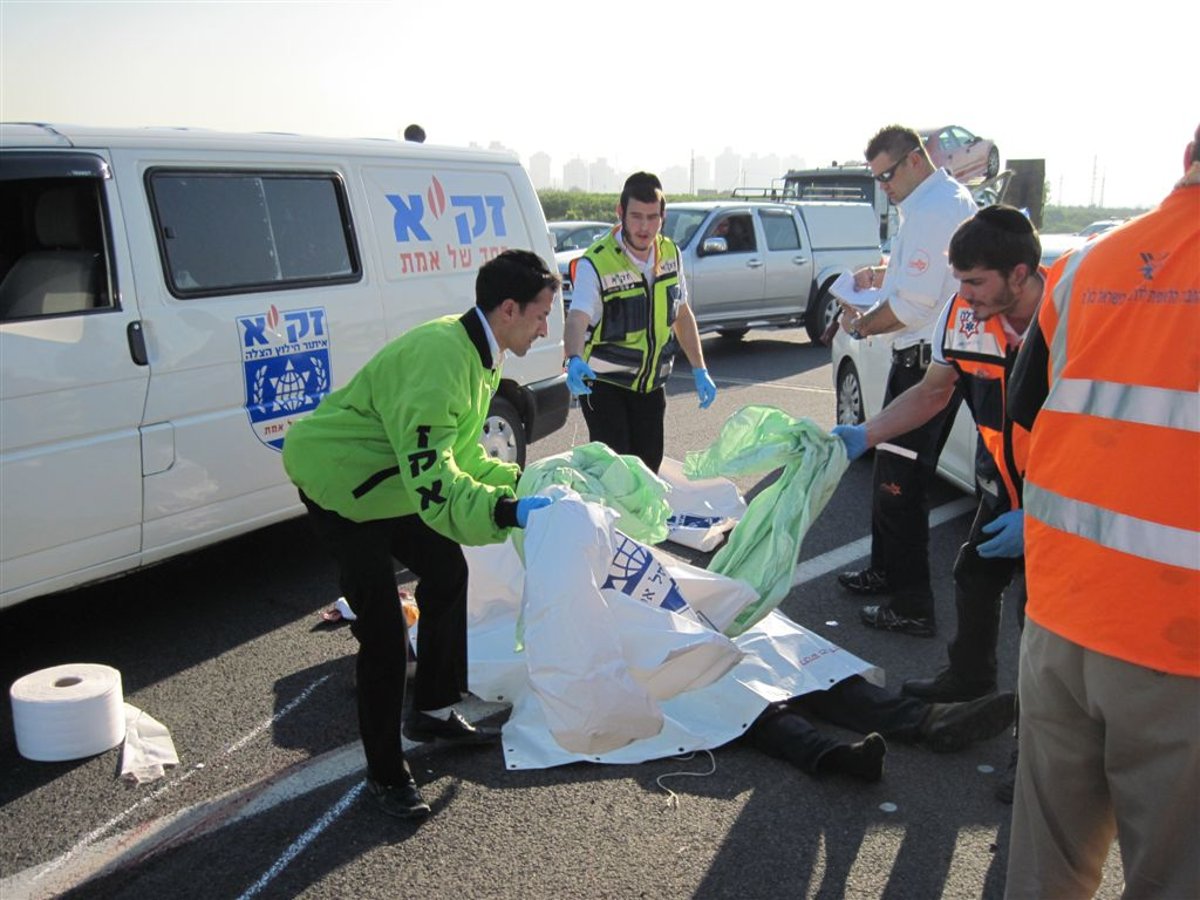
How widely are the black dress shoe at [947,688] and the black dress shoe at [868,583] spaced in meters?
1.02

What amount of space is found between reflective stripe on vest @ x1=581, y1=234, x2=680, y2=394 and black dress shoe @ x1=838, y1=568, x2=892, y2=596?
4.32ft

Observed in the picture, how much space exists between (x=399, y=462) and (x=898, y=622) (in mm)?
2537

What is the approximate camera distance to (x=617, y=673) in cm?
307

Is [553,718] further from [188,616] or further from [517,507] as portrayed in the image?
[188,616]

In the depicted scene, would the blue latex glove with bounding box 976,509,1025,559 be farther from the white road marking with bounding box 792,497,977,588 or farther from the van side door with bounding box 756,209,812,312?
the van side door with bounding box 756,209,812,312

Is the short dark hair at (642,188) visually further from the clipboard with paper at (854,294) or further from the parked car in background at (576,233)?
the parked car in background at (576,233)

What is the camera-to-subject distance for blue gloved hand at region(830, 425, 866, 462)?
3.93 metres

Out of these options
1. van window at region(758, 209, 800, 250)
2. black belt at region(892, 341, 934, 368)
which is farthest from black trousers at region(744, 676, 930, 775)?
van window at region(758, 209, 800, 250)

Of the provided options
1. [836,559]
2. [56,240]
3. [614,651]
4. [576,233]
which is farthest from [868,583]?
[576,233]

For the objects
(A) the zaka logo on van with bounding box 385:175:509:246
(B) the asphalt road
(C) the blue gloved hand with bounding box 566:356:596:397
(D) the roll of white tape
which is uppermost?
(A) the zaka logo on van with bounding box 385:175:509:246

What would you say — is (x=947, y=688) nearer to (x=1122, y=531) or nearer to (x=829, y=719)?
(x=829, y=719)

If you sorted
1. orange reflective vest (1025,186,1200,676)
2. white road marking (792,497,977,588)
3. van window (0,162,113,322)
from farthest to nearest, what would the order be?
white road marking (792,497,977,588), van window (0,162,113,322), orange reflective vest (1025,186,1200,676)

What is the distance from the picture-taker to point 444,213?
19.2ft

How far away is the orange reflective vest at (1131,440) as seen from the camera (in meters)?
1.78
